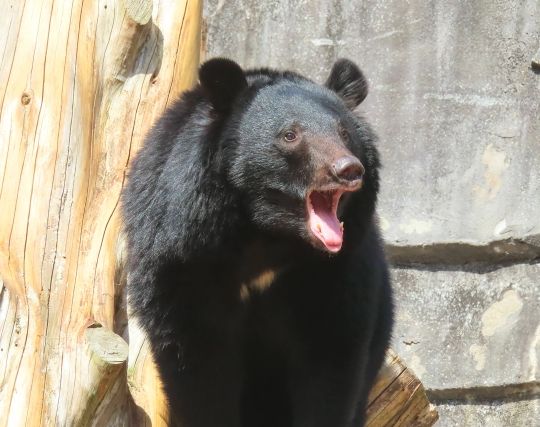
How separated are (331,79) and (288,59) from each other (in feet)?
8.59

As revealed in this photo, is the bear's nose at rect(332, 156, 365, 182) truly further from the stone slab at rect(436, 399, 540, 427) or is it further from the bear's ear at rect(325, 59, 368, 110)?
the stone slab at rect(436, 399, 540, 427)

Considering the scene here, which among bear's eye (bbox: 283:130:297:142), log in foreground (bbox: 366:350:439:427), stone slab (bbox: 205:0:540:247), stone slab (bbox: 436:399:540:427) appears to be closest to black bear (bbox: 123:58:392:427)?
bear's eye (bbox: 283:130:297:142)

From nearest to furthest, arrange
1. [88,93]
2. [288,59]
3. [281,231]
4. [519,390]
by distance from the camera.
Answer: [281,231] < [88,93] < [519,390] < [288,59]

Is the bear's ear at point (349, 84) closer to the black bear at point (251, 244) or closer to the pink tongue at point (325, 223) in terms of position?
the black bear at point (251, 244)

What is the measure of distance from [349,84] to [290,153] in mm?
535

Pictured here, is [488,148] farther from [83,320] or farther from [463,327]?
[83,320]

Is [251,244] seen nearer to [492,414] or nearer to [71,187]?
[71,187]

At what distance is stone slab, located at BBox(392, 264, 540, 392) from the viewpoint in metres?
6.48

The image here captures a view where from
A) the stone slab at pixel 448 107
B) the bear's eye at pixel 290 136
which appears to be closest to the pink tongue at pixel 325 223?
the bear's eye at pixel 290 136

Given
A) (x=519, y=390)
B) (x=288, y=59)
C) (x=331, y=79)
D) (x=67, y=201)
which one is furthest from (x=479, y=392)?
(x=67, y=201)

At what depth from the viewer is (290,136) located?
4039 mm

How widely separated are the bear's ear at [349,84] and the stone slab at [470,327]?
8.47ft

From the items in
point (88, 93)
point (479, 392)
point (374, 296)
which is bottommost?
point (479, 392)

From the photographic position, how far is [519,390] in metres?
6.52
